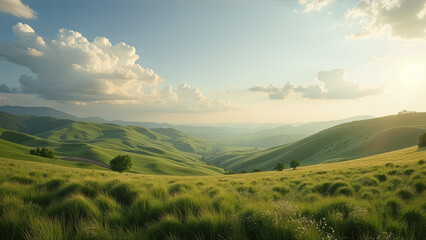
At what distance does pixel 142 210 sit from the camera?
15.8 feet

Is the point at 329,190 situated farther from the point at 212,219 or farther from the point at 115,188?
the point at 115,188

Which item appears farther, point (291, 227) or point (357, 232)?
point (357, 232)

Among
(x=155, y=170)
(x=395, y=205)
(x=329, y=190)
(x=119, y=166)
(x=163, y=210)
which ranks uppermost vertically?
(x=163, y=210)

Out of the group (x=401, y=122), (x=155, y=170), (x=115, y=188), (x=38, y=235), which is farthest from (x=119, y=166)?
(x=401, y=122)

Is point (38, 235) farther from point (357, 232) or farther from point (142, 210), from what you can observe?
point (357, 232)

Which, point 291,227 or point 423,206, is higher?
point 291,227

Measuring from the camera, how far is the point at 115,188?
6992 mm

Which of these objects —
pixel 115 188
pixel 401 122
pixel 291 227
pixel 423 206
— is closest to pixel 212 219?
pixel 291 227

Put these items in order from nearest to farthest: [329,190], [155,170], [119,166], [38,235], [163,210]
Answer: [38,235] < [163,210] < [329,190] < [119,166] < [155,170]

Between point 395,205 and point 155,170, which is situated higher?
point 395,205

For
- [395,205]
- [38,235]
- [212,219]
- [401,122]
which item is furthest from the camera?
[401,122]

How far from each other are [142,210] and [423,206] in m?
7.76

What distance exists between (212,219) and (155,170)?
110m

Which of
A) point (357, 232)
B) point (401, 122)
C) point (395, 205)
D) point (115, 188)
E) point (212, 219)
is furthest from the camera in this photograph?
point (401, 122)
